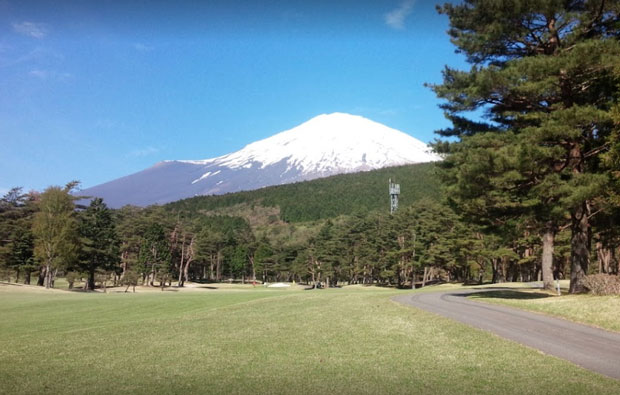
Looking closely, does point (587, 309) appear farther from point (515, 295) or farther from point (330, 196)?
point (330, 196)

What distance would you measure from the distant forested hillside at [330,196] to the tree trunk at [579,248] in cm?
11277

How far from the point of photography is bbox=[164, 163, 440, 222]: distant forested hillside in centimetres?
15125

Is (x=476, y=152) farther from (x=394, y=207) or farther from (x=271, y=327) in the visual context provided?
(x=394, y=207)

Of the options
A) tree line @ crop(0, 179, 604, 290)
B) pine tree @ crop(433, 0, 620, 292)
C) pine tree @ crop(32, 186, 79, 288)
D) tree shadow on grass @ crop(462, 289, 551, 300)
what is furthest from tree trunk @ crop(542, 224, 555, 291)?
pine tree @ crop(32, 186, 79, 288)

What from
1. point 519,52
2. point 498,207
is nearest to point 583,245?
point 498,207

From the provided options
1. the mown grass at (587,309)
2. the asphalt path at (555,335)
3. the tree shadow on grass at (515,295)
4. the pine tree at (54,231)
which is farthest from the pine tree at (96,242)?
the mown grass at (587,309)

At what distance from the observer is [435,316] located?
1627 centimetres

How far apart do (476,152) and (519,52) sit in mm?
7867

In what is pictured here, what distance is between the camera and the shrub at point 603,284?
725 inches

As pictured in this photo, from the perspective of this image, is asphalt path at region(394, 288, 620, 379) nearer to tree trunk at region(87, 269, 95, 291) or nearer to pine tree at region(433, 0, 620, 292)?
pine tree at region(433, 0, 620, 292)

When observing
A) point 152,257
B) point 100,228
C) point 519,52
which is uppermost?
point 519,52

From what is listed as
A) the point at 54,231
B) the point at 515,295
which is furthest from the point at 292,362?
the point at 54,231

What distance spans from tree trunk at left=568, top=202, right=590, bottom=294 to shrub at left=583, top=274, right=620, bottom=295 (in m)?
1.59

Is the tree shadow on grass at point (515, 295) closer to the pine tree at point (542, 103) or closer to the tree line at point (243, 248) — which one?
the pine tree at point (542, 103)
